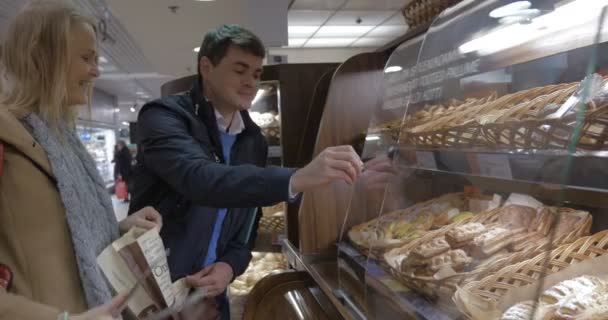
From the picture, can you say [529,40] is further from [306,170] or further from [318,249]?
[318,249]

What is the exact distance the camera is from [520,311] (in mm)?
853

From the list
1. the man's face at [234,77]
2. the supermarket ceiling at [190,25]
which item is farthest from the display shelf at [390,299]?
the supermarket ceiling at [190,25]

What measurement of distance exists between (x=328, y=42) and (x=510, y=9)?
7.36m

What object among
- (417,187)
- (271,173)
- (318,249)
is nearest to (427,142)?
(417,187)

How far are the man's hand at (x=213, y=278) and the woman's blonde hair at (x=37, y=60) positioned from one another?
776 mm

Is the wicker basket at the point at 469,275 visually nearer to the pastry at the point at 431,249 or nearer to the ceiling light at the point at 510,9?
the pastry at the point at 431,249

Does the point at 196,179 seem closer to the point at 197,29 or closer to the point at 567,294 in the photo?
the point at 567,294

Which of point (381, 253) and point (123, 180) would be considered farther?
point (123, 180)

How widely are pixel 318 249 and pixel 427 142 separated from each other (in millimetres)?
870

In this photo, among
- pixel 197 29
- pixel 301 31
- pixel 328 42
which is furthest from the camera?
pixel 328 42

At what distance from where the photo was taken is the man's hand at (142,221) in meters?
1.33

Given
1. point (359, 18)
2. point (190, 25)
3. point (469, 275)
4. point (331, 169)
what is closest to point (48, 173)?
point (331, 169)

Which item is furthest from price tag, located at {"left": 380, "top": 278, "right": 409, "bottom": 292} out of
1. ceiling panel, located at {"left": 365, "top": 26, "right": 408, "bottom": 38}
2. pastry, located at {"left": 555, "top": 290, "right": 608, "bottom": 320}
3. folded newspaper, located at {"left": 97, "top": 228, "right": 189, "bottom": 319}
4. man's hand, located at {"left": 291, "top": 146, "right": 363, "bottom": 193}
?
ceiling panel, located at {"left": 365, "top": 26, "right": 408, "bottom": 38}

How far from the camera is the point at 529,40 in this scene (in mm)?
1227
